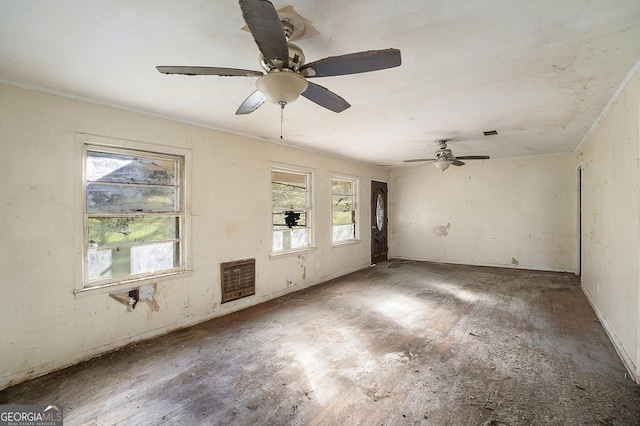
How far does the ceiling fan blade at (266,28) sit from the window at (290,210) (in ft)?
10.7

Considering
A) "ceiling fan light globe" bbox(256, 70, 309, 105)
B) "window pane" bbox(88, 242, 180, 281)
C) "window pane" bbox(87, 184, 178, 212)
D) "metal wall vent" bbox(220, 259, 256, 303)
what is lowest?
"metal wall vent" bbox(220, 259, 256, 303)

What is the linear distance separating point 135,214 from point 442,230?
22.1 feet

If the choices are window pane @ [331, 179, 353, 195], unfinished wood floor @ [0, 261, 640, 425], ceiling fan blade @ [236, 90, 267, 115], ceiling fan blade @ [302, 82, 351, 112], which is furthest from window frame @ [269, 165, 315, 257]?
ceiling fan blade @ [302, 82, 351, 112]

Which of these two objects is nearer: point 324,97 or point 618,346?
point 324,97

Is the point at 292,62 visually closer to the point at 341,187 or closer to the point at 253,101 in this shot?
the point at 253,101

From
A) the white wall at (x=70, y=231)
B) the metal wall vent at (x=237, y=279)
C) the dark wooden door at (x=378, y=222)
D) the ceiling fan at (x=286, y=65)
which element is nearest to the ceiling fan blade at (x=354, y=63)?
the ceiling fan at (x=286, y=65)

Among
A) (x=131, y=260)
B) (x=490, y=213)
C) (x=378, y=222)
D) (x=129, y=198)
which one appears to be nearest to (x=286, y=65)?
(x=129, y=198)

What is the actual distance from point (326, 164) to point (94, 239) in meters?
3.97

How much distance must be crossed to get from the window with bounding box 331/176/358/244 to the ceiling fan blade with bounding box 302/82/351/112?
3893 millimetres

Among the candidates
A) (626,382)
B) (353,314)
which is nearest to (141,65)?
(353,314)

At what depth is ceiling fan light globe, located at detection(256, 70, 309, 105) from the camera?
5.41 feet

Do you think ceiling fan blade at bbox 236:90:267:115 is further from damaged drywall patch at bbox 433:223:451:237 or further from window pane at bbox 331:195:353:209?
damaged drywall patch at bbox 433:223:451:237

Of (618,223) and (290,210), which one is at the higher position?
(290,210)

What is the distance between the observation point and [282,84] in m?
1.67
